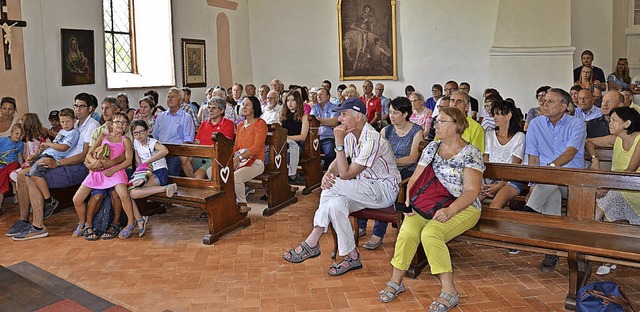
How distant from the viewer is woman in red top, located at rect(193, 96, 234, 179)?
702 centimetres

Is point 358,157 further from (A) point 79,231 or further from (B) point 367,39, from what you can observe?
(B) point 367,39

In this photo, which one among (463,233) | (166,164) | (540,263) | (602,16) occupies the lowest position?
(540,263)

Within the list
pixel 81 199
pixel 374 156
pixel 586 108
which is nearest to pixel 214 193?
pixel 81 199

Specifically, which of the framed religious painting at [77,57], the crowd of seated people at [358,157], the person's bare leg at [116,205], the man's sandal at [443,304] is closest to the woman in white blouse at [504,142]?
the crowd of seated people at [358,157]

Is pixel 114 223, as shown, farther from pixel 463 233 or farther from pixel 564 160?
pixel 564 160

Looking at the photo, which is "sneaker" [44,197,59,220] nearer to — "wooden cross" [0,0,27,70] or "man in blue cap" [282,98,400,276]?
"wooden cross" [0,0,27,70]

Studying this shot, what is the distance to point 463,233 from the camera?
4605 mm

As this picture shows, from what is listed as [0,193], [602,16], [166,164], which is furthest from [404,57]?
[0,193]

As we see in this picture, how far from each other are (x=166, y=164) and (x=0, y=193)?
7.09 ft

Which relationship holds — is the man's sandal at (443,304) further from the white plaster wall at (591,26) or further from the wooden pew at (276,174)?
the white plaster wall at (591,26)

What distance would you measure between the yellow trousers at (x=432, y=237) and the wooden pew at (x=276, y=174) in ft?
9.29

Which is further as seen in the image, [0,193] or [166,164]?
[0,193]

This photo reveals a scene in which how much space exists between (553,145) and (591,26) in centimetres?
828

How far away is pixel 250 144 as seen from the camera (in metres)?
6.97
